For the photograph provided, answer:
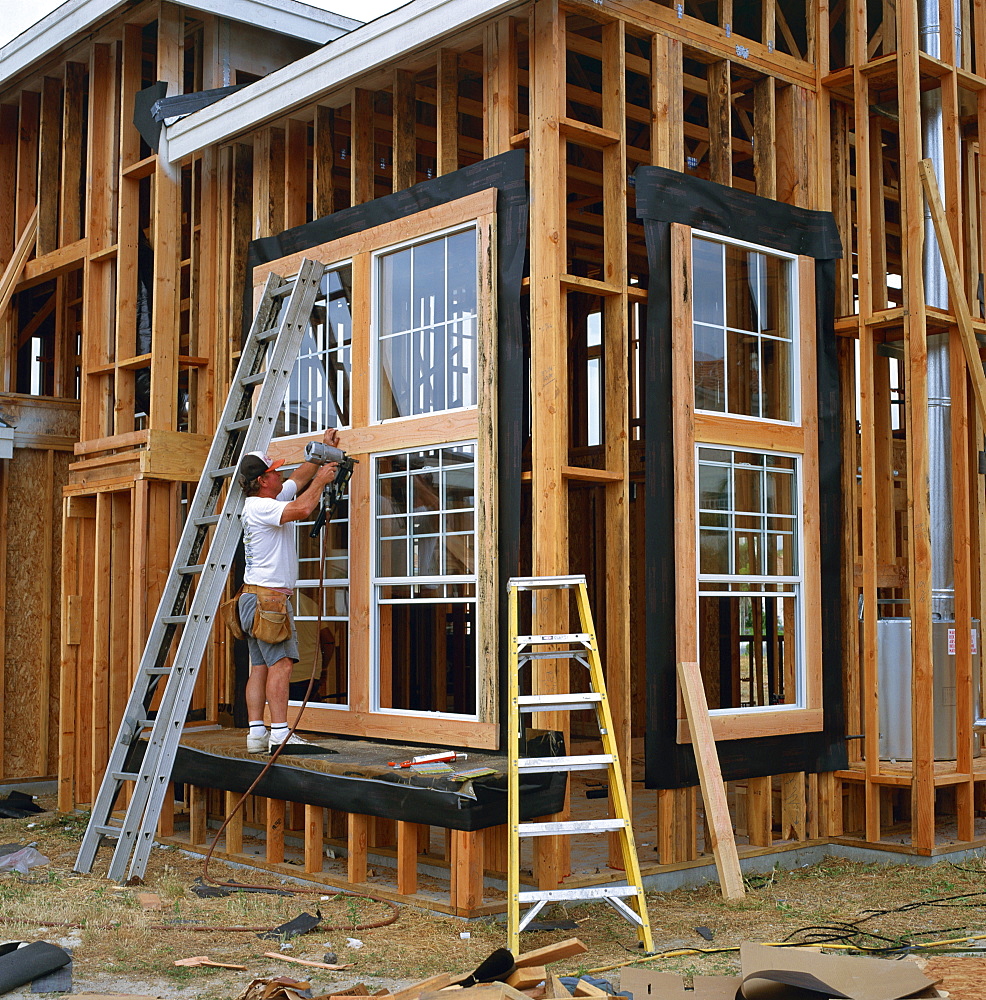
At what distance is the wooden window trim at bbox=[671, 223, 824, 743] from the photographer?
7.19 meters

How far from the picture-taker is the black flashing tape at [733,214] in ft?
23.8

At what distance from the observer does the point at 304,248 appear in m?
8.65

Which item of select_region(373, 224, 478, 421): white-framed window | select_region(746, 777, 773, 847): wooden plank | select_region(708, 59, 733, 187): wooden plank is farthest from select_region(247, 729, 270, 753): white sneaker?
select_region(708, 59, 733, 187): wooden plank

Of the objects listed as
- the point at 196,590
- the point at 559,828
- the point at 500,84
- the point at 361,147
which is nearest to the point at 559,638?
the point at 559,828

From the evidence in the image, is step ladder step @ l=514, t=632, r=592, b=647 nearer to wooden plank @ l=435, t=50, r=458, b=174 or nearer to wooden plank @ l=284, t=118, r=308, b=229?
wooden plank @ l=435, t=50, r=458, b=174

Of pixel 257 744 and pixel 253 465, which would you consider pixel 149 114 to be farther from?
pixel 257 744

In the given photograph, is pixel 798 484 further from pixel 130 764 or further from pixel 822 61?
pixel 130 764

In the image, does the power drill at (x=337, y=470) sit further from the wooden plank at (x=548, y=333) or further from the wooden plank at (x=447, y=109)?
the wooden plank at (x=447, y=109)

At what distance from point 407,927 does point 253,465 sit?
9.60 feet

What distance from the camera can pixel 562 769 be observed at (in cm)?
570

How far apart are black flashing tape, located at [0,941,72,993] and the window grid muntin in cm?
401

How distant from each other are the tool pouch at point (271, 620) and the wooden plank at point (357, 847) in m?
1.27

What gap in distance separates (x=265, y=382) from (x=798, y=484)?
11.4ft

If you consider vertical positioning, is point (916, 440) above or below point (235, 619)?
above
